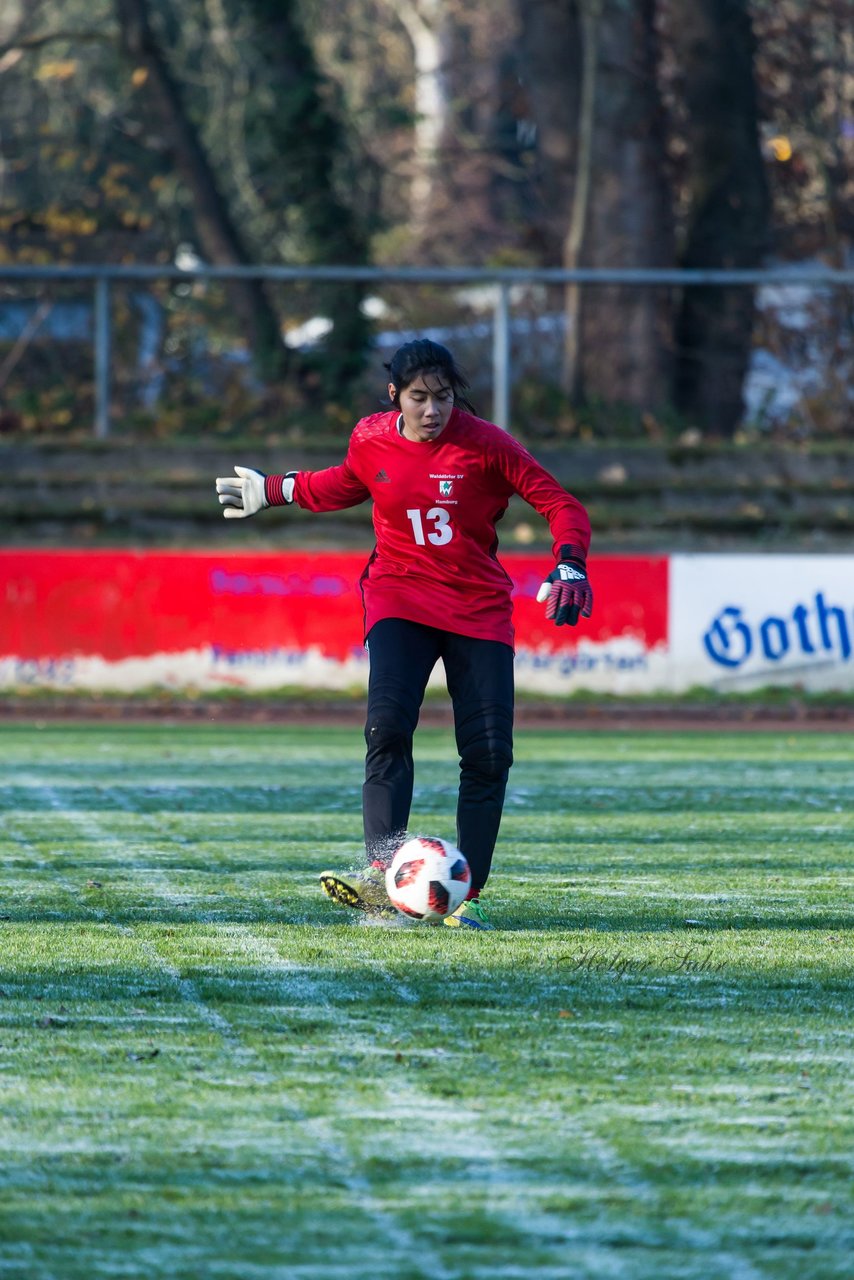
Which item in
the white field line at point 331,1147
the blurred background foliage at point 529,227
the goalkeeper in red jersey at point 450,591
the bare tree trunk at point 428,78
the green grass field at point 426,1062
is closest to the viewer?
the white field line at point 331,1147

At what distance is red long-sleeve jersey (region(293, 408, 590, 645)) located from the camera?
680 cm

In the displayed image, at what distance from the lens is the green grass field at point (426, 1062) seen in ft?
12.2

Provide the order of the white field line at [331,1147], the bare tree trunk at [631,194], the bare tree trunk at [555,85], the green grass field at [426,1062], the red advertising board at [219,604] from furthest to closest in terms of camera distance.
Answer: the bare tree trunk at [555,85]
the bare tree trunk at [631,194]
the red advertising board at [219,604]
the green grass field at [426,1062]
the white field line at [331,1147]

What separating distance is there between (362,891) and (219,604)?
11712 mm

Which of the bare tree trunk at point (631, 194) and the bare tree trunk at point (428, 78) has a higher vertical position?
the bare tree trunk at point (428, 78)

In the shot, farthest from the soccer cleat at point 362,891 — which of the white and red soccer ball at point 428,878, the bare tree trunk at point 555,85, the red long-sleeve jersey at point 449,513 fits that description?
the bare tree trunk at point 555,85

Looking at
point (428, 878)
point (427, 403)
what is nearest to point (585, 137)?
point (427, 403)

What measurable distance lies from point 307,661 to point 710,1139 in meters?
14.5

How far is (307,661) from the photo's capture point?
61.4ft

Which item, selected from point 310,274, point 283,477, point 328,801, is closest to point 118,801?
point 328,801

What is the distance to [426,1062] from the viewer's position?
4965mm

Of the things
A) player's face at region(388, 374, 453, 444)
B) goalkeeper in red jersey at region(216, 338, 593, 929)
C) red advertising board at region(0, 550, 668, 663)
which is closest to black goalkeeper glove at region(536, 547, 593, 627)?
goalkeeper in red jersey at region(216, 338, 593, 929)

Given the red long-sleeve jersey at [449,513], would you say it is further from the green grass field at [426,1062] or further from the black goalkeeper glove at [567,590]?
the green grass field at [426,1062]

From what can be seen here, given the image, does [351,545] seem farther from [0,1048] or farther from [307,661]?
[0,1048]
